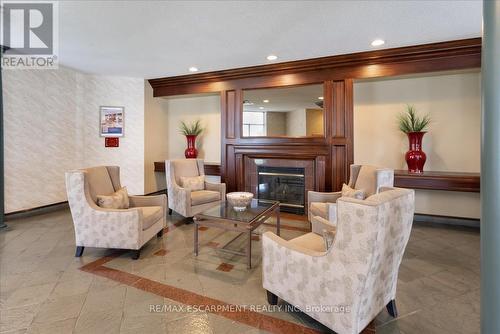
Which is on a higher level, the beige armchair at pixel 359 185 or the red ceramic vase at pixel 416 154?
the red ceramic vase at pixel 416 154

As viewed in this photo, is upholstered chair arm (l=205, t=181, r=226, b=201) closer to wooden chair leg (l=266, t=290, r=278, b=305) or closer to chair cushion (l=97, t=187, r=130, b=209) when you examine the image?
chair cushion (l=97, t=187, r=130, b=209)

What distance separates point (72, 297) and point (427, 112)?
17.2 ft

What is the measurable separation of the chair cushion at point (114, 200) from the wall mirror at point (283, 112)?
263 centimetres

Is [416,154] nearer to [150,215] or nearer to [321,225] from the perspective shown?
[321,225]

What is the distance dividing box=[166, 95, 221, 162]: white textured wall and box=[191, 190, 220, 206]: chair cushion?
1699 millimetres

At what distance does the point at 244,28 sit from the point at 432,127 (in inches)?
133

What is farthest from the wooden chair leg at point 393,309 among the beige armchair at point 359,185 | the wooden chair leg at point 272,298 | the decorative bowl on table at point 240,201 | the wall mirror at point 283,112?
the wall mirror at point 283,112

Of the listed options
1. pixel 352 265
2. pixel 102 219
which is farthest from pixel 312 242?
pixel 102 219

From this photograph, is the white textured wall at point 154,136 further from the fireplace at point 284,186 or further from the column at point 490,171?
the column at point 490,171

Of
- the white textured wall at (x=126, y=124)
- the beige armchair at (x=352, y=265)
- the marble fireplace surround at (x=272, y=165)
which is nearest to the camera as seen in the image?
the beige armchair at (x=352, y=265)

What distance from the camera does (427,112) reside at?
14.0ft

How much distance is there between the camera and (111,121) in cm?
556

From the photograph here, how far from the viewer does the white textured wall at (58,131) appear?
169 inches

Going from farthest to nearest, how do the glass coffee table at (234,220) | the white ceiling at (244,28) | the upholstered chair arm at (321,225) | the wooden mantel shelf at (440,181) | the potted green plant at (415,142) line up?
1. the potted green plant at (415,142)
2. the wooden mantel shelf at (440,181)
3. the white ceiling at (244,28)
4. the glass coffee table at (234,220)
5. the upholstered chair arm at (321,225)
